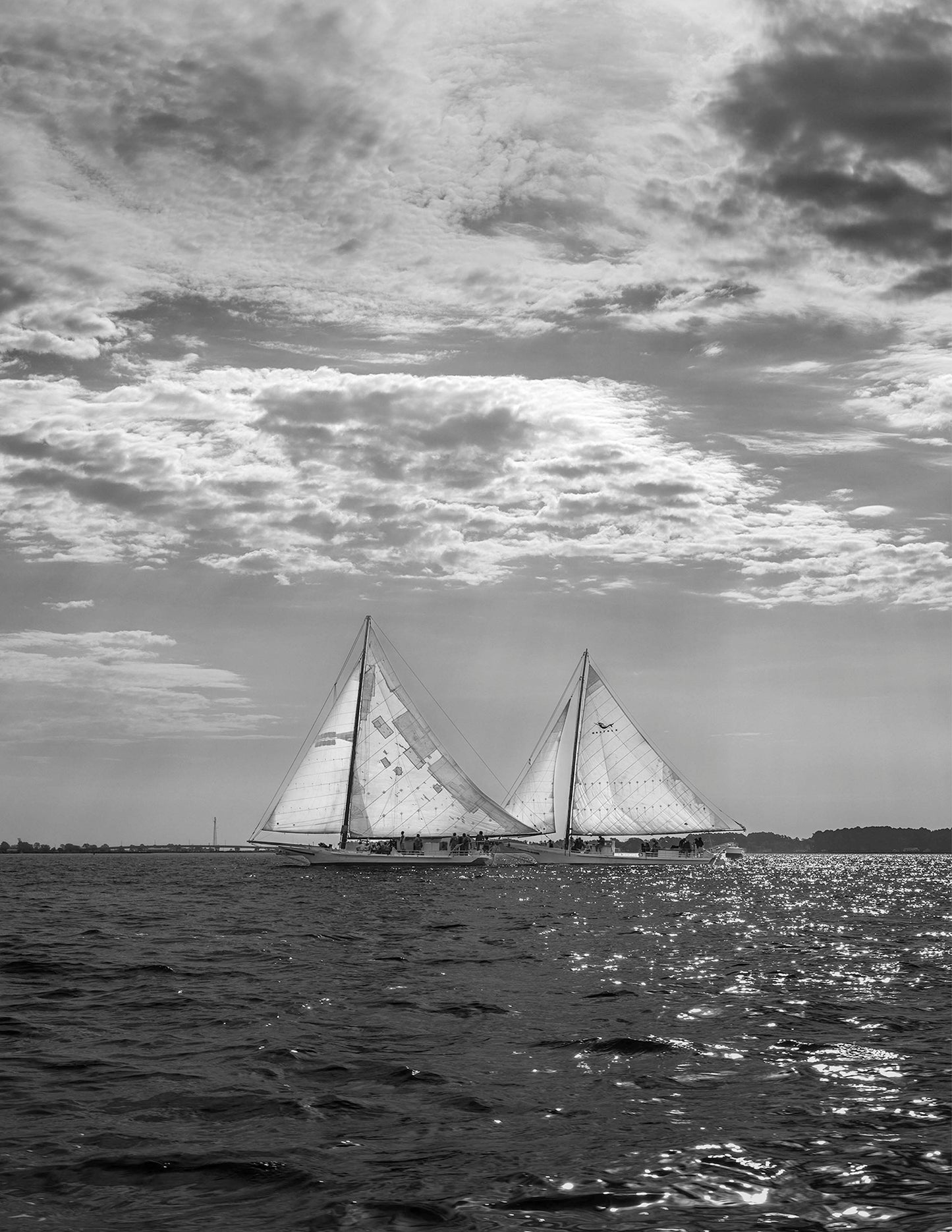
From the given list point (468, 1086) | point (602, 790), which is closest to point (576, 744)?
point (602, 790)

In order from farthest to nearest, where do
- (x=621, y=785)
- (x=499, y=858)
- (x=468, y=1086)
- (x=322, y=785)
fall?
(x=499, y=858), (x=621, y=785), (x=322, y=785), (x=468, y=1086)

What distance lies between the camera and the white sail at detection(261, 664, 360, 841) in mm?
91950

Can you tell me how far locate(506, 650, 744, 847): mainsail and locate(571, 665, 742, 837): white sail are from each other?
7 cm

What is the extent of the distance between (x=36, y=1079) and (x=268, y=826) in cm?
7826

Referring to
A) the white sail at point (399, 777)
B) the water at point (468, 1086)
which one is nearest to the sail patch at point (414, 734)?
the white sail at point (399, 777)

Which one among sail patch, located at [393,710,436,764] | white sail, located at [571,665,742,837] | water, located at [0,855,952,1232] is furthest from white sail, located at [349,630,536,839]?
water, located at [0,855,952,1232]

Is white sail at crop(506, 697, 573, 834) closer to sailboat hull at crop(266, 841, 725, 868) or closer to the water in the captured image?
sailboat hull at crop(266, 841, 725, 868)

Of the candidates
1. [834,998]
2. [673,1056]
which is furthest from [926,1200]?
[834,998]

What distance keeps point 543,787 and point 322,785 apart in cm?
3342

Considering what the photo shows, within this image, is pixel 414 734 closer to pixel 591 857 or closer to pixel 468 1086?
pixel 591 857

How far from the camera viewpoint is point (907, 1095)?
14.4 m

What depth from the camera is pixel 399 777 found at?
9350 cm

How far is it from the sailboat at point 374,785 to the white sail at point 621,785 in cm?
1993

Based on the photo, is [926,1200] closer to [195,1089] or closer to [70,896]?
[195,1089]
